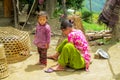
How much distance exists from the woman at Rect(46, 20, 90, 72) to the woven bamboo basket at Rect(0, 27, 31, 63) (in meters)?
1.30

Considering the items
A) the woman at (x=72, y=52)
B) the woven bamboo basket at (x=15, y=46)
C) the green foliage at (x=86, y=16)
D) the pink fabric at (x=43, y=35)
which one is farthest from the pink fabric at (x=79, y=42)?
the green foliage at (x=86, y=16)

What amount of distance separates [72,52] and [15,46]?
1.80m

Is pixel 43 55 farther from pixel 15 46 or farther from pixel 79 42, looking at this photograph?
pixel 15 46

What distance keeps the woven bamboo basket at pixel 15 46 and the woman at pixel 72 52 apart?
1301mm

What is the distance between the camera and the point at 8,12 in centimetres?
1245

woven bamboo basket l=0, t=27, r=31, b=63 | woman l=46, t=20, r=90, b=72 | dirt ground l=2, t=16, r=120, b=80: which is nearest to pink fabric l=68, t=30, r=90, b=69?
woman l=46, t=20, r=90, b=72

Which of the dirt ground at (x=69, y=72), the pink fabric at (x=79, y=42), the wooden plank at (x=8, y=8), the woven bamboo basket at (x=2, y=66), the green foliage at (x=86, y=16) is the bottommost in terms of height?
the green foliage at (x=86, y=16)

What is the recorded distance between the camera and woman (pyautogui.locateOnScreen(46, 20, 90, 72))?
622 centimetres

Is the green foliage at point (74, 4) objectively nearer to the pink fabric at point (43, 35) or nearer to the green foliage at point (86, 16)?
the green foliage at point (86, 16)

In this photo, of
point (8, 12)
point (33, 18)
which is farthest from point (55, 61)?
point (33, 18)

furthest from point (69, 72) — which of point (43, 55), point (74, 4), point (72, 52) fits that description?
point (74, 4)

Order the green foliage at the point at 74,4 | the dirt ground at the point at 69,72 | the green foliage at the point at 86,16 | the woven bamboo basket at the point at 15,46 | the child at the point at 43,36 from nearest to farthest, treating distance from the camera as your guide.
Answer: the dirt ground at the point at 69,72, the child at the point at 43,36, the woven bamboo basket at the point at 15,46, the green foliage at the point at 74,4, the green foliage at the point at 86,16

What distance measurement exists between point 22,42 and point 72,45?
1.81 metres

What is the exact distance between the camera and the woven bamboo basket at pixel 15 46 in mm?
7410
